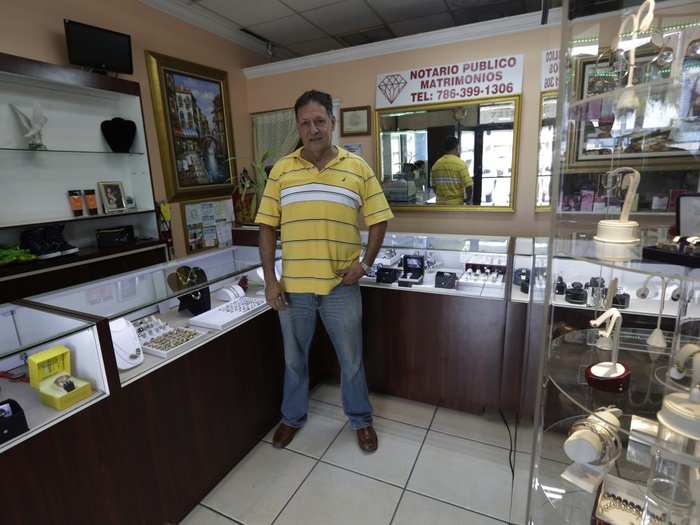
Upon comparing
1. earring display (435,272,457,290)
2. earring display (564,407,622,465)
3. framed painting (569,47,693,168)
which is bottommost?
earring display (564,407,622,465)

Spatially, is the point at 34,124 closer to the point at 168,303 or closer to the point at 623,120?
the point at 168,303

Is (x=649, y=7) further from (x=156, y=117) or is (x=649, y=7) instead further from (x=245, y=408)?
(x=156, y=117)

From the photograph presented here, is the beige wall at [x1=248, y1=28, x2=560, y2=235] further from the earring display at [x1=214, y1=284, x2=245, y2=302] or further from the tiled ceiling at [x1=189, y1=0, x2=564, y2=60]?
the earring display at [x1=214, y1=284, x2=245, y2=302]

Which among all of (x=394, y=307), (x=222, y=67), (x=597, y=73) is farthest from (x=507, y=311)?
(x=222, y=67)

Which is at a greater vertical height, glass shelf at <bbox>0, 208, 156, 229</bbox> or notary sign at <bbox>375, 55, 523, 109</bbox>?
notary sign at <bbox>375, 55, 523, 109</bbox>

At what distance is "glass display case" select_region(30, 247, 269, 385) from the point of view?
53.4 inches

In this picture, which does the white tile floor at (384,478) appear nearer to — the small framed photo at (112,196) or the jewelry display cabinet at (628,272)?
the jewelry display cabinet at (628,272)

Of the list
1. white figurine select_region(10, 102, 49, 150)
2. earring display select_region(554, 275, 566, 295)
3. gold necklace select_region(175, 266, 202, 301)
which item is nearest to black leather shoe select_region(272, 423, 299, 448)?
gold necklace select_region(175, 266, 202, 301)

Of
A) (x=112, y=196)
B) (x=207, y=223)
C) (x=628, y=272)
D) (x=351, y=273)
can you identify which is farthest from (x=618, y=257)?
(x=207, y=223)

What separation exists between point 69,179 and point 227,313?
1.90 m

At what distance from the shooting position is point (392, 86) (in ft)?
11.0

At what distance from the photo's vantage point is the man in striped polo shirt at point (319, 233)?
1662 millimetres

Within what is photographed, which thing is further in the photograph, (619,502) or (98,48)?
(98,48)

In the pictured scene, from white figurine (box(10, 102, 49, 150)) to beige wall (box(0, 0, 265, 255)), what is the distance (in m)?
0.36
